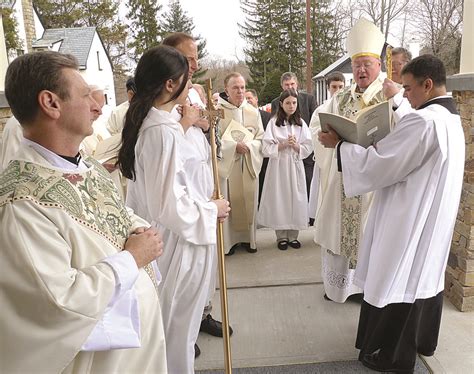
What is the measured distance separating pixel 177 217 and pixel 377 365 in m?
1.50

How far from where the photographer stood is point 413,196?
2.30 meters

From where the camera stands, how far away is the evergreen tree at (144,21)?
34.9 metres

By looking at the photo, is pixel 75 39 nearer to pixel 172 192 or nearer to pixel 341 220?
pixel 341 220

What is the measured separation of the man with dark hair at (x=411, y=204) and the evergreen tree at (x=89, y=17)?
104 ft

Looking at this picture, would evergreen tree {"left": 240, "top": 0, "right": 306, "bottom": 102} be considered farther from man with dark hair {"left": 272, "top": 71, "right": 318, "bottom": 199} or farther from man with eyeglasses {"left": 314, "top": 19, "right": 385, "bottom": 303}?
man with eyeglasses {"left": 314, "top": 19, "right": 385, "bottom": 303}

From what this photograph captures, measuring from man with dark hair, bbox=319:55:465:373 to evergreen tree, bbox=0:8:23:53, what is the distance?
1763 cm

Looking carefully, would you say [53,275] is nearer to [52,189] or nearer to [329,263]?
[52,189]

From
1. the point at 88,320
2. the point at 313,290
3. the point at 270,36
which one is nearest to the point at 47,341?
the point at 88,320

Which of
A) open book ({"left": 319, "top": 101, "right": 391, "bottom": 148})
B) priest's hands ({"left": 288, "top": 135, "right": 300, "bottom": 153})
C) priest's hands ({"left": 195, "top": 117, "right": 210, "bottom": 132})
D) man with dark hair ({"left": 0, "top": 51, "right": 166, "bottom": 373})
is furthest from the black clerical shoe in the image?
priest's hands ({"left": 288, "top": 135, "right": 300, "bottom": 153})

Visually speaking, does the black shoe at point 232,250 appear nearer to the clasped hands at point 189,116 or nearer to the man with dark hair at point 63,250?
the clasped hands at point 189,116

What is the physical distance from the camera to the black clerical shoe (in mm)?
2502

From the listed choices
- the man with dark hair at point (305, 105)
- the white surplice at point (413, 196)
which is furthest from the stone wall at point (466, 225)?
the man with dark hair at point (305, 105)

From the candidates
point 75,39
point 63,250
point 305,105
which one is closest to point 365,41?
point 63,250

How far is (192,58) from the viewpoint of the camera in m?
2.68
